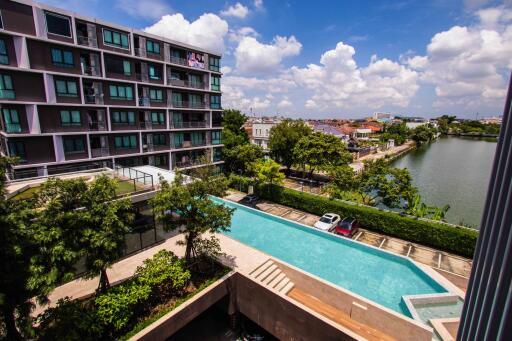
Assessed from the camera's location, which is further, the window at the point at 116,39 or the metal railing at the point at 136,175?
the window at the point at 116,39

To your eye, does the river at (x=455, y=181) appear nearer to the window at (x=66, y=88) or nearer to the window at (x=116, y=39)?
the window at (x=116, y=39)

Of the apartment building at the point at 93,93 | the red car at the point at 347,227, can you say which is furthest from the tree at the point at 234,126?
the red car at the point at 347,227

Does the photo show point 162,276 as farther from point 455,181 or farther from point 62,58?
point 455,181

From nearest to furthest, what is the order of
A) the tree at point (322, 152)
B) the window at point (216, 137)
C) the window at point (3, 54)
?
1. the window at point (3, 54)
2. the tree at point (322, 152)
3. the window at point (216, 137)

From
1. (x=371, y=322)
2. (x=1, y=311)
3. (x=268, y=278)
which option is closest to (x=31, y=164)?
(x=1, y=311)

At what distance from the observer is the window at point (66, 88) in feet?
75.3

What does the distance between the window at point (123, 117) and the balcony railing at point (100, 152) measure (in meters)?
3.19

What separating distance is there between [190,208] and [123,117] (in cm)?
2084

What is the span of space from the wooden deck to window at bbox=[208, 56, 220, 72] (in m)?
32.0

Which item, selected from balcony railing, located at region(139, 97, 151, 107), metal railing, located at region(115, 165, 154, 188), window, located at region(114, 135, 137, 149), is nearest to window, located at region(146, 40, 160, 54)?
balcony railing, located at region(139, 97, 151, 107)

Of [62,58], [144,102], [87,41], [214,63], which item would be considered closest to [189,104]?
[144,102]

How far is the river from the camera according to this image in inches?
1212

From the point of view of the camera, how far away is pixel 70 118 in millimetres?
24172

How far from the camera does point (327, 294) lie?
13.0m
